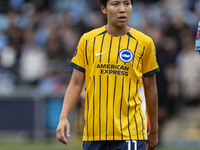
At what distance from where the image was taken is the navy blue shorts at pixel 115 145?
5.24 meters

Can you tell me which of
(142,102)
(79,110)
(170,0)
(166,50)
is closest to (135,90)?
(142,102)

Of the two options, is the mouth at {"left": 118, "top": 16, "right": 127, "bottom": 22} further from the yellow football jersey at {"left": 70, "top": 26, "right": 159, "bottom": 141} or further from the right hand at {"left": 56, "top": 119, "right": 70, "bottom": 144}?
the right hand at {"left": 56, "top": 119, "right": 70, "bottom": 144}

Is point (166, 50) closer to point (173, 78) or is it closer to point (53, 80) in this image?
point (173, 78)

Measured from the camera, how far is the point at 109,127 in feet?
17.2

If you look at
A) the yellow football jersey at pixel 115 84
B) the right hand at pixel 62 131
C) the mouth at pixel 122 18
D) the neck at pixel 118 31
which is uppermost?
the mouth at pixel 122 18

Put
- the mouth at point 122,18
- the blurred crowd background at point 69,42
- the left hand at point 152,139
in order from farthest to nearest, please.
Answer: the blurred crowd background at point 69,42 < the left hand at point 152,139 < the mouth at point 122,18

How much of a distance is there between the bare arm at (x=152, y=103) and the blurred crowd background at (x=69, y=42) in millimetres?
6332

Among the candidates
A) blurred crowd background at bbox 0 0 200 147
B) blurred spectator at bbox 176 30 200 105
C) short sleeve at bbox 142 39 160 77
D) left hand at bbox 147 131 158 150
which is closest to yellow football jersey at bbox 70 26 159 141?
short sleeve at bbox 142 39 160 77

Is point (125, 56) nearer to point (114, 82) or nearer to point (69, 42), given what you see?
point (114, 82)

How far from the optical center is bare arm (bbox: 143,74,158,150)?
5465 mm

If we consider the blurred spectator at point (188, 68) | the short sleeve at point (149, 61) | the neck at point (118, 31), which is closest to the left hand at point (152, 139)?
the short sleeve at point (149, 61)

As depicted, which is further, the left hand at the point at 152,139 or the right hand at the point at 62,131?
the left hand at the point at 152,139

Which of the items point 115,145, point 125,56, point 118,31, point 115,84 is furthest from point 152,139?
point 118,31

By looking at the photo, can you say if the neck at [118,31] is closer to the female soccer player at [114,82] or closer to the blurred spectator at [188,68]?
the female soccer player at [114,82]
